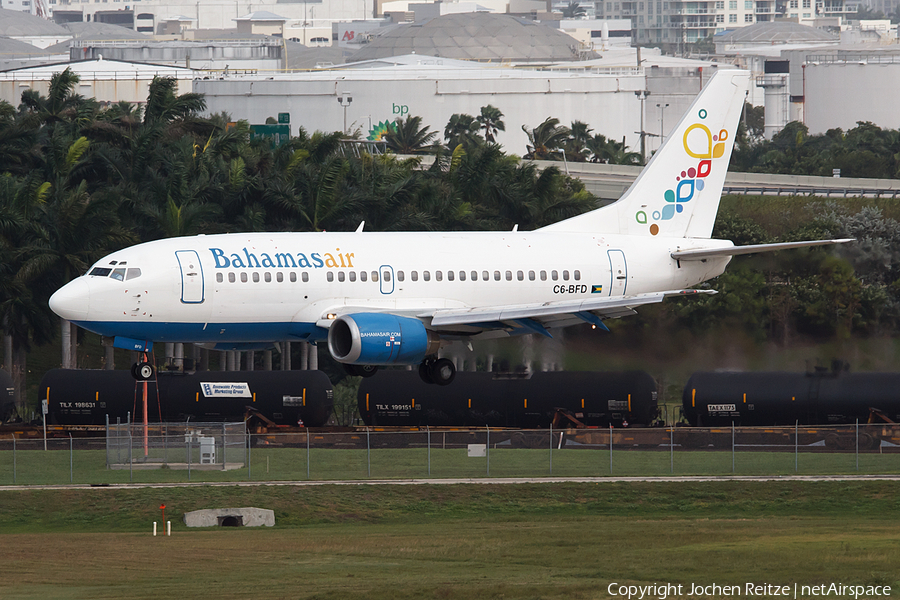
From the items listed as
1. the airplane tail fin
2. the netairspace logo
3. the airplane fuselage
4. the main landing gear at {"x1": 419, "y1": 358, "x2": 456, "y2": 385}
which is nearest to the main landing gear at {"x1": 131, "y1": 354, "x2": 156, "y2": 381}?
the airplane fuselage

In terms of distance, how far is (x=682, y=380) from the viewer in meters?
63.4

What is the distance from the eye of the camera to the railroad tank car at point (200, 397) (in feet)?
213

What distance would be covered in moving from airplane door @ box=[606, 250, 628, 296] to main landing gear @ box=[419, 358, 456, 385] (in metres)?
7.51

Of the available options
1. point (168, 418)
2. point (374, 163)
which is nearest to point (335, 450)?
point (168, 418)

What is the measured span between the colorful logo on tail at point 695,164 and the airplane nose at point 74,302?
23850 mm

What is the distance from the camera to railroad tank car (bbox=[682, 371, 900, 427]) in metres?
60.6

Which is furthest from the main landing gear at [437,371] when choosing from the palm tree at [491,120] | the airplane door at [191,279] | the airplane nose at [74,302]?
the palm tree at [491,120]

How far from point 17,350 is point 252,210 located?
14.4 metres

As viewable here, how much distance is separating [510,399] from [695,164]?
13.9 metres

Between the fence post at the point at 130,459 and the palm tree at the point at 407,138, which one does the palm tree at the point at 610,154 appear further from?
the fence post at the point at 130,459

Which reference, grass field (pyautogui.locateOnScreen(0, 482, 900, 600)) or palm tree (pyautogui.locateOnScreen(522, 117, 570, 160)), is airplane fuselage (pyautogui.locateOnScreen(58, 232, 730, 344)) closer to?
grass field (pyautogui.locateOnScreen(0, 482, 900, 600))

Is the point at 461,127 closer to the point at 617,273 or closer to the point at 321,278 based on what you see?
the point at 617,273

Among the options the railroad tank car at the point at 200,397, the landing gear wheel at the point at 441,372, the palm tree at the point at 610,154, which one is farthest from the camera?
the palm tree at the point at 610,154

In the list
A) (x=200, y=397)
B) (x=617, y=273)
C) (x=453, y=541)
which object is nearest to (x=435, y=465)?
(x=617, y=273)
